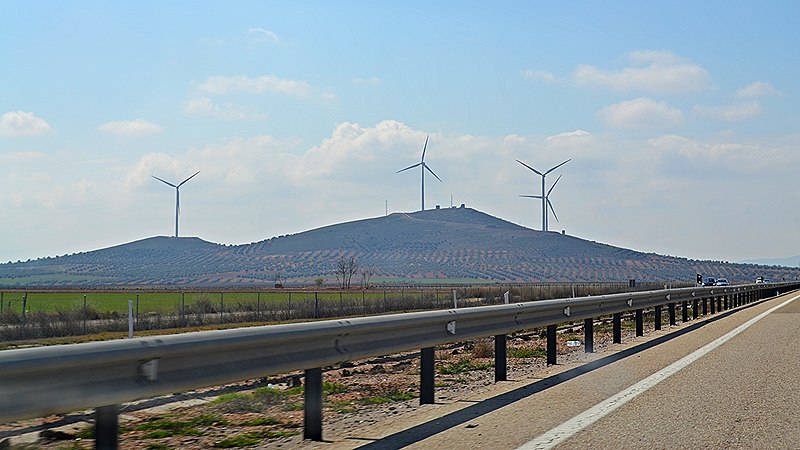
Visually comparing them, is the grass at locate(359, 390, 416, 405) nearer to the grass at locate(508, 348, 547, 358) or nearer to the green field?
the grass at locate(508, 348, 547, 358)

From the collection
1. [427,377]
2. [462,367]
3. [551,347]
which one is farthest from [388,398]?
[462,367]

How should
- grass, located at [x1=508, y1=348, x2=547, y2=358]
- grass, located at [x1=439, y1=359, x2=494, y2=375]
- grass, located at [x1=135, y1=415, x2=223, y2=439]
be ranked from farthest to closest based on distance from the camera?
grass, located at [x1=508, y1=348, x2=547, y2=358] < grass, located at [x1=439, y1=359, x2=494, y2=375] < grass, located at [x1=135, y1=415, x2=223, y2=439]

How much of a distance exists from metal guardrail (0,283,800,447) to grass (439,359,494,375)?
2744 millimetres

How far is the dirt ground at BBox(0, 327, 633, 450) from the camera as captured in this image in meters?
8.08

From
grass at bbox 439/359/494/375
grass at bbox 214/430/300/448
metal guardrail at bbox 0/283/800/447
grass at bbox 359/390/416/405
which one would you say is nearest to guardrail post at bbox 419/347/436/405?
metal guardrail at bbox 0/283/800/447

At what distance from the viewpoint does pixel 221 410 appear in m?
10.1

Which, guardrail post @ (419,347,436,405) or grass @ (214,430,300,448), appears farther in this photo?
guardrail post @ (419,347,436,405)

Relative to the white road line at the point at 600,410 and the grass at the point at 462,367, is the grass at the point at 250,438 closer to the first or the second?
the white road line at the point at 600,410

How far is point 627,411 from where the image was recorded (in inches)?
362

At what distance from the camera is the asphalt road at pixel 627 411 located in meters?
7.73

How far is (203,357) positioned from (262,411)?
3621 millimetres

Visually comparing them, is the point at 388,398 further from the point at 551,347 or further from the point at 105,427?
the point at 105,427

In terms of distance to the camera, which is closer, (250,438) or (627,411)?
(250,438)

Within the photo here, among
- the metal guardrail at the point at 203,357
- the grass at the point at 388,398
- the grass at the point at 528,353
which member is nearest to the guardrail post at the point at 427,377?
the metal guardrail at the point at 203,357
